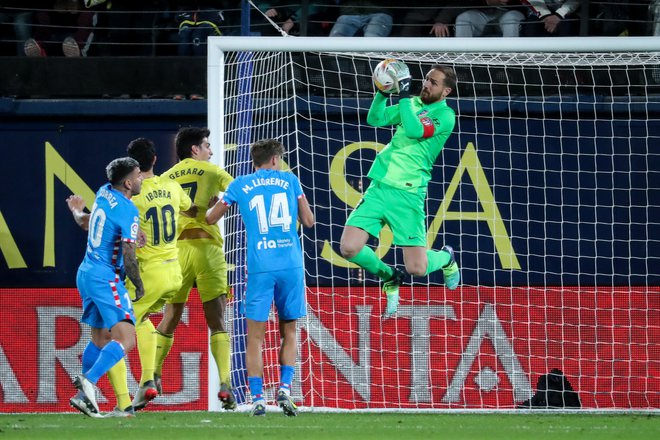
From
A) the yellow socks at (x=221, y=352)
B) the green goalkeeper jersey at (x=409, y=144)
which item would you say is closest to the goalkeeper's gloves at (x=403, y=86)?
the green goalkeeper jersey at (x=409, y=144)

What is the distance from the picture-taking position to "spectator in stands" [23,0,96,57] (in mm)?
12102

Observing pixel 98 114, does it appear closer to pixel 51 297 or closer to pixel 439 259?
pixel 51 297

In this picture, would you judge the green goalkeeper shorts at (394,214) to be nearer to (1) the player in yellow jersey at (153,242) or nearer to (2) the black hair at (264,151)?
(2) the black hair at (264,151)

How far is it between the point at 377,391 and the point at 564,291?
1.78m

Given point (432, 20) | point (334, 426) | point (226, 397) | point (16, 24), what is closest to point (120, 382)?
point (226, 397)

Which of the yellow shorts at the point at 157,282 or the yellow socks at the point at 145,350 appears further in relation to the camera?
the yellow socks at the point at 145,350

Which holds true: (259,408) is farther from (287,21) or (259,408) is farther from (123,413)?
(287,21)

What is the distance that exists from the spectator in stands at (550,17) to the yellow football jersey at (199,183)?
3992 millimetres

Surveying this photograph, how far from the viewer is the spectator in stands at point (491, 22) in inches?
453

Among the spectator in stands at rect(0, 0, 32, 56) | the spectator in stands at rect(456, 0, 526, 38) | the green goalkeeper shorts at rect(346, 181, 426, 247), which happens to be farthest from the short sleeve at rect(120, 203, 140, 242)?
the spectator in stands at rect(0, 0, 32, 56)

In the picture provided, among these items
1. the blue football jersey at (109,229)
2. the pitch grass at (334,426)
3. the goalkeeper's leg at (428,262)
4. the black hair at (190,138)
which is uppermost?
the black hair at (190,138)

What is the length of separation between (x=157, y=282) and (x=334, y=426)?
167 centimetres

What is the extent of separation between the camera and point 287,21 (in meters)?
11.5

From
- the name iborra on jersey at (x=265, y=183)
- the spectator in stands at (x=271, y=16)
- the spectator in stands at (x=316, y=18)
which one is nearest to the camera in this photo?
the name iborra on jersey at (x=265, y=183)
